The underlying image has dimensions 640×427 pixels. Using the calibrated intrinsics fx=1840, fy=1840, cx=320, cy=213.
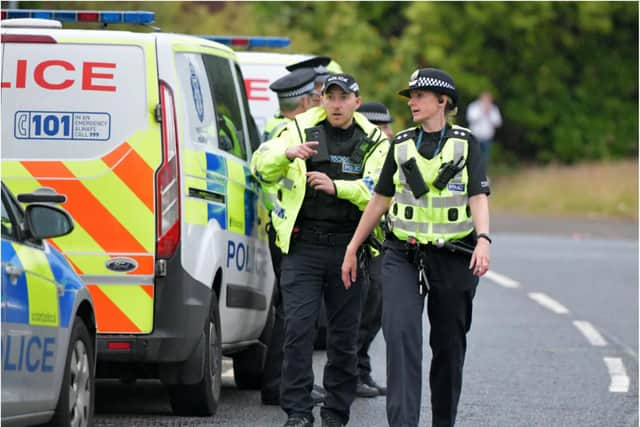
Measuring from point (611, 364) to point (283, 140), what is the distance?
4376mm

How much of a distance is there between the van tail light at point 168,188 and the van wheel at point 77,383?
1.19 metres

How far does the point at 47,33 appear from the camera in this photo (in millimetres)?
9133

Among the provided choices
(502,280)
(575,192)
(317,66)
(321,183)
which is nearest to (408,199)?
(321,183)

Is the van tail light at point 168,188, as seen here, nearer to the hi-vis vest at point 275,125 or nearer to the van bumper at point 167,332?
the van bumper at point 167,332

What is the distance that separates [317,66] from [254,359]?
6.03 ft

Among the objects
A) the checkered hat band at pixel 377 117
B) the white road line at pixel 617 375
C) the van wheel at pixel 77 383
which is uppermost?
the checkered hat band at pixel 377 117

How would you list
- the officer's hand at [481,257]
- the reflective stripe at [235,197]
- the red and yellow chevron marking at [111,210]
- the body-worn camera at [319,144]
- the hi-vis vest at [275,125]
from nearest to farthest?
the officer's hand at [481,257] → the red and yellow chevron marking at [111,210] → the body-worn camera at [319,144] → the reflective stripe at [235,197] → the hi-vis vest at [275,125]

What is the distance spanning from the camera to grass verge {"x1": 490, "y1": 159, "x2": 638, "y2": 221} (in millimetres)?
30500

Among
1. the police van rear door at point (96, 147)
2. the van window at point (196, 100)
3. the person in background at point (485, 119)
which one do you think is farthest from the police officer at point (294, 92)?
the person in background at point (485, 119)

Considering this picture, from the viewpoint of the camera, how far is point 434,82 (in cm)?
851

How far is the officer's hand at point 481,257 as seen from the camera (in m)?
8.18

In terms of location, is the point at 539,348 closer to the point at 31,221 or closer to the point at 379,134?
the point at 379,134

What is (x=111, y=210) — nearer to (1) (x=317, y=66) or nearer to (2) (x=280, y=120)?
(2) (x=280, y=120)

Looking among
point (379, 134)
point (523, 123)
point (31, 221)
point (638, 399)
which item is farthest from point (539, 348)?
point (523, 123)
